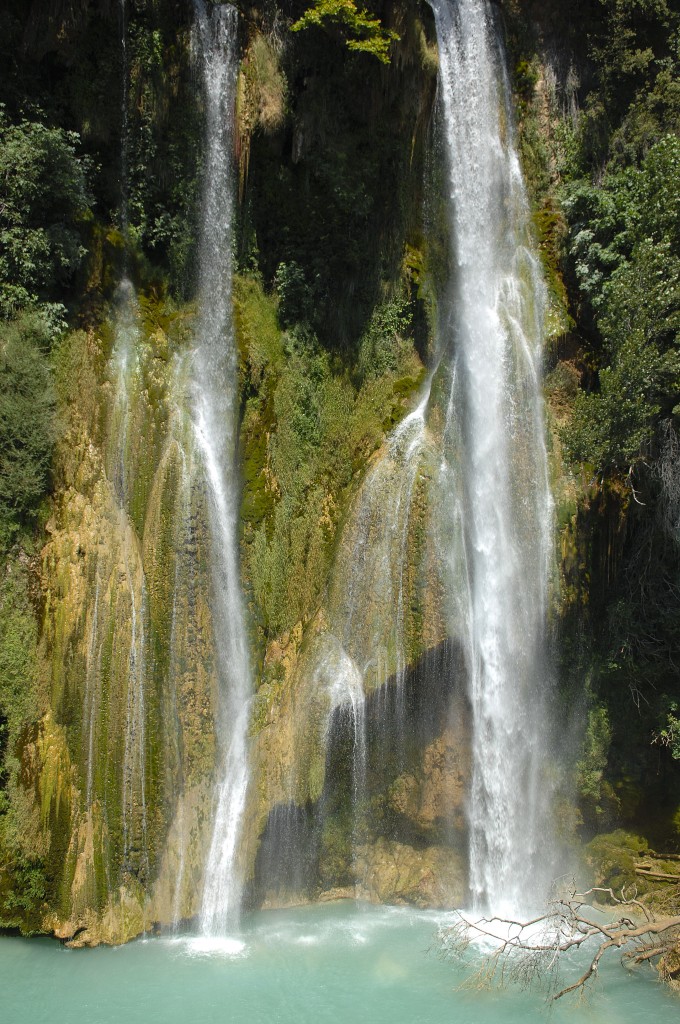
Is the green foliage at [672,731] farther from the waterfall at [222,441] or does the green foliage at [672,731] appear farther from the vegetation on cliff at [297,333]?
the waterfall at [222,441]

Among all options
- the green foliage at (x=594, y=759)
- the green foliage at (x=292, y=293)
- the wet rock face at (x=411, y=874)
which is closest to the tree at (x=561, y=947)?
the wet rock face at (x=411, y=874)

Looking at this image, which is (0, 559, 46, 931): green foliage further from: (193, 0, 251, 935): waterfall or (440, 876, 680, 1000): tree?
(440, 876, 680, 1000): tree

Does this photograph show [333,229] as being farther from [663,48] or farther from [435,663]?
[435,663]

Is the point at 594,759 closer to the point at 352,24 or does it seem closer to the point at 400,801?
the point at 400,801

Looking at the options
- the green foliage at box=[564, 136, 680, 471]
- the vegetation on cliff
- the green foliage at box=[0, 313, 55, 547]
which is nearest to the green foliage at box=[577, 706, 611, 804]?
the vegetation on cliff

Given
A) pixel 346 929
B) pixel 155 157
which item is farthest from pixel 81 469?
pixel 346 929

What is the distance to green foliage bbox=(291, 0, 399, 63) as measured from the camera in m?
12.5

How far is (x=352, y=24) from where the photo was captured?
12664 millimetres

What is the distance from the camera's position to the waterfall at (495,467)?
1197cm

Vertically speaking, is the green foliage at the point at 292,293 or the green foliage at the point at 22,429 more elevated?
the green foliage at the point at 292,293

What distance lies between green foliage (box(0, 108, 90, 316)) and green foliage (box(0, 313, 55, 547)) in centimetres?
75

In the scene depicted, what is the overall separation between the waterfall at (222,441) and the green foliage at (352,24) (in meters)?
1.28

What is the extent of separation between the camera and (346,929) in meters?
11.1

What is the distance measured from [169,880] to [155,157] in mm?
9929
